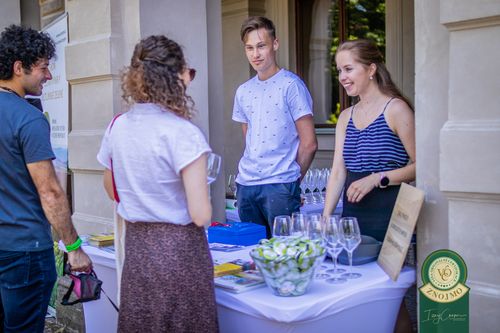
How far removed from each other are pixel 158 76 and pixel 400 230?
1.12 m

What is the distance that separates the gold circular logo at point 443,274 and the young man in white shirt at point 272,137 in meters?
1.31

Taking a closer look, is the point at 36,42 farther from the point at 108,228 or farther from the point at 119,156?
the point at 108,228

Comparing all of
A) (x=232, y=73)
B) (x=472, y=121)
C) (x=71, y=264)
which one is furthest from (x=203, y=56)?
(x=232, y=73)

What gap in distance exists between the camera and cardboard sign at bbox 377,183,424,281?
91.4 inches

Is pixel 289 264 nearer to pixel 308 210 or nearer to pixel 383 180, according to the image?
pixel 383 180

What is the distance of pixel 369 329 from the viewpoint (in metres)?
2.34

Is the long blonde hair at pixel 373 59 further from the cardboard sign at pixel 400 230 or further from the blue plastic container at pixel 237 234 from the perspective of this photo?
the blue plastic container at pixel 237 234

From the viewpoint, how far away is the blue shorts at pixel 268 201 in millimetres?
3396

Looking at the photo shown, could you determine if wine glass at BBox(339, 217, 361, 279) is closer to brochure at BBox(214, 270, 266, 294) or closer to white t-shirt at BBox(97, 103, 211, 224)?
brochure at BBox(214, 270, 266, 294)

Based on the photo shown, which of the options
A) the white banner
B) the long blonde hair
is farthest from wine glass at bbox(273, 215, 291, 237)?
the white banner

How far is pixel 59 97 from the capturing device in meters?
4.87

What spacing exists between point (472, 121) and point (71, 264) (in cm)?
179

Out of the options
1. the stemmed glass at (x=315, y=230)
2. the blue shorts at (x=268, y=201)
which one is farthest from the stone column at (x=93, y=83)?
the stemmed glass at (x=315, y=230)

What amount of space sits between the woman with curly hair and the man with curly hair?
55cm
